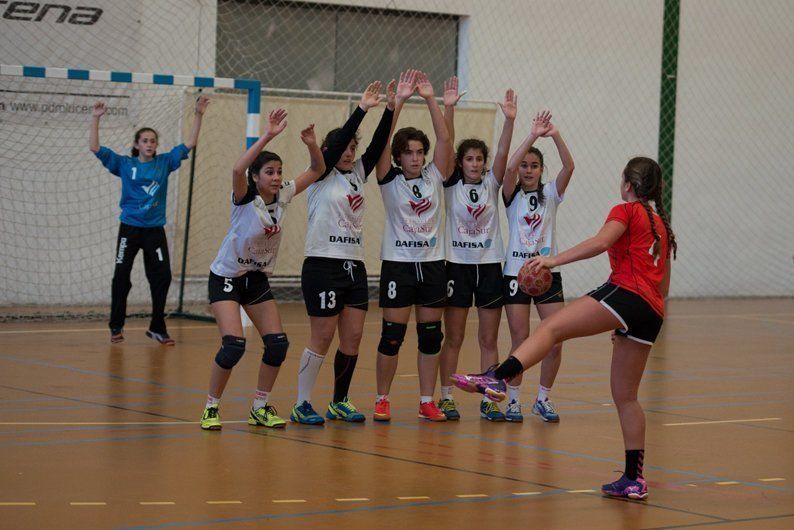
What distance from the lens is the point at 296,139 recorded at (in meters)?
15.3

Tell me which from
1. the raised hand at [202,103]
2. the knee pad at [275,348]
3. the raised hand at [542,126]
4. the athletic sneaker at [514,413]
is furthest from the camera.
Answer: the raised hand at [202,103]

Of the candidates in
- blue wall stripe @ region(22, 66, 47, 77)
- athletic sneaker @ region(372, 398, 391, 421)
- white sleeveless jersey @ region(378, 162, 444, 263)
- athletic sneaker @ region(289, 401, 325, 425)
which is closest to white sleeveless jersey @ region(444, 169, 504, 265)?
white sleeveless jersey @ region(378, 162, 444, 263)

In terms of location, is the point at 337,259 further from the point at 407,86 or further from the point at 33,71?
the point at 33,71

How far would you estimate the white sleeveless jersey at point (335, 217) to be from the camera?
24.4ft

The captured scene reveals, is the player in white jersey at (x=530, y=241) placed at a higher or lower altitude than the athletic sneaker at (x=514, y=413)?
higher

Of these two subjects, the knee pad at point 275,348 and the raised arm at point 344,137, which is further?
the raised arm at point 344,137

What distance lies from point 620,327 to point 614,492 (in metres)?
0.80

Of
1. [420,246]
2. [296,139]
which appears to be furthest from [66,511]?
[296,139]

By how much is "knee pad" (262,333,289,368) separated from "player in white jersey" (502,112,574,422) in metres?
1.59

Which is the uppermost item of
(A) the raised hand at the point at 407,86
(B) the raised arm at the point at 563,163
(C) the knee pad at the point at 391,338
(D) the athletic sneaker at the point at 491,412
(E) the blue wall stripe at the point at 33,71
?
(E) the blue wall stripe at the point at 33,71

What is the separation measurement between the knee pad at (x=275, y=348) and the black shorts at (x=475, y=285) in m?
1.21

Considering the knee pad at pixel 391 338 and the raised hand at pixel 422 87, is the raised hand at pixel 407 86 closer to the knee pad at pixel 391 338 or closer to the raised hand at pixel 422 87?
the raised hand at pixel 422 87

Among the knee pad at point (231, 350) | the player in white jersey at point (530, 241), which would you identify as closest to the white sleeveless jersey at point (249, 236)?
the knee pad at point (231, 350)

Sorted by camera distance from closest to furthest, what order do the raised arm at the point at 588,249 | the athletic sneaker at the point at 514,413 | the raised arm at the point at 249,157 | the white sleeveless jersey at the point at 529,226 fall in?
the raised arm at the point at 588,249 < the raised arm at the point at 249,157 < the athletic sneaker at the point at 514,413 < the white sleeveless jersey at the point at 529,226
